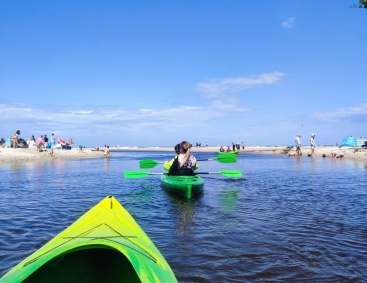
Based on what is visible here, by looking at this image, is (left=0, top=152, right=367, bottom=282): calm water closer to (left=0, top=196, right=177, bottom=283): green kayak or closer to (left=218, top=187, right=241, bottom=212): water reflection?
(left=218, top=187, right=241, bottom=212): water reflection

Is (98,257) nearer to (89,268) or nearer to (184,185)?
(89,268)

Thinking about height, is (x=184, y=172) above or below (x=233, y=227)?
above

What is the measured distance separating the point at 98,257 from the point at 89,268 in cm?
19

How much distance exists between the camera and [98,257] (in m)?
4.23

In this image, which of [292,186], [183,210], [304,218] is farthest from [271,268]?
[292,186]

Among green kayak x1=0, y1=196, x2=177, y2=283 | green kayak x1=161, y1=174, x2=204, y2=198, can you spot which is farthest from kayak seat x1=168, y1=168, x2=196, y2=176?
green kayak x1=0, y1=196, x2=177, y2=283

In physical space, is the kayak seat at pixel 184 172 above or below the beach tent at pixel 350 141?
below

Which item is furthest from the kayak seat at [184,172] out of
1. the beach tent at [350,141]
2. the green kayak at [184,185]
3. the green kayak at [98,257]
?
the beach tent at [350,141]

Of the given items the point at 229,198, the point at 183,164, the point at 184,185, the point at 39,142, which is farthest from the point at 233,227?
the point at 39,142

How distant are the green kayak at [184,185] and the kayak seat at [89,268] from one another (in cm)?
580

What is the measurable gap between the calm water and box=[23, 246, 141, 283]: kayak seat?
0.77 m

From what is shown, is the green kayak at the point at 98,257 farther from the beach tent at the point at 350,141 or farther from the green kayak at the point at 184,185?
the beach tent at the point at 350,141

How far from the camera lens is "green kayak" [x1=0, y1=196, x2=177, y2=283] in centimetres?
309

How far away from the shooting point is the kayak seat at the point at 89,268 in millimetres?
Answer: 3631
